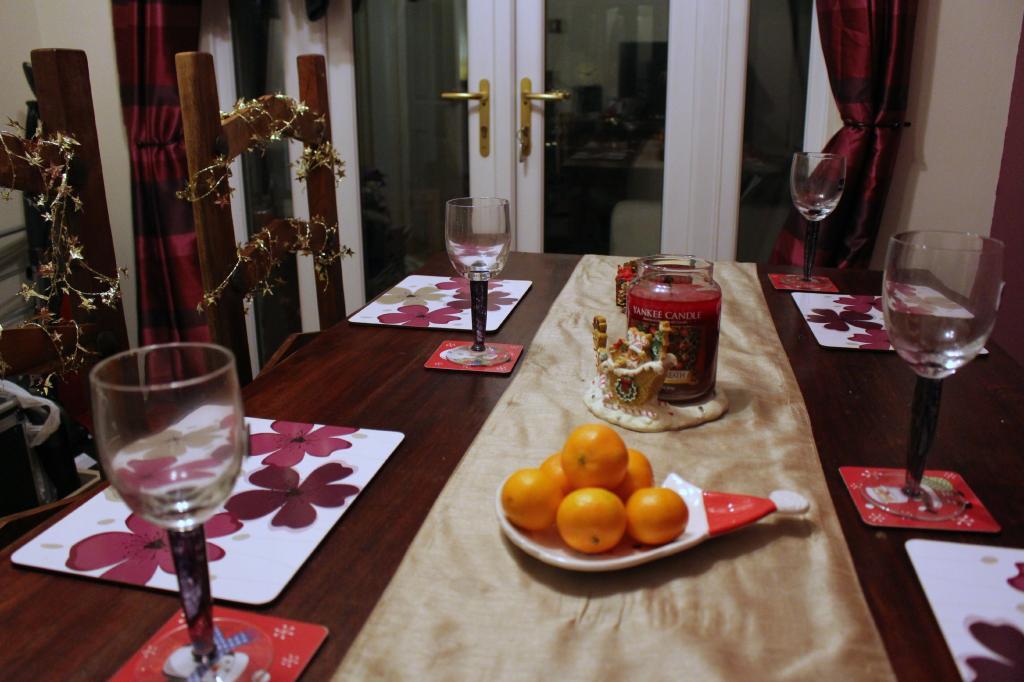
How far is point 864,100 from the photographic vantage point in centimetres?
233

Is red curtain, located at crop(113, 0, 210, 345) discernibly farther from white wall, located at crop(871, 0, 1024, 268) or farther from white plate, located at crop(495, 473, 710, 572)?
white plate, located at crop(495, 473, 710, 572)

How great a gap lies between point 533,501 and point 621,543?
0.26 ft

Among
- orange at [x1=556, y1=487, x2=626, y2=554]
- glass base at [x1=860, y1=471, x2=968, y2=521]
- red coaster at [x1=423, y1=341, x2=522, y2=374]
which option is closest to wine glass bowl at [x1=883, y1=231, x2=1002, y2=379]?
glass base at [x1=860, y1=471, x2=968, y2=521]

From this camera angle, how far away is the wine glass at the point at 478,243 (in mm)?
1151

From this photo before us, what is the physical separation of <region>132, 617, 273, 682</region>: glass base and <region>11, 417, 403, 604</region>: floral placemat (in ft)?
0.14

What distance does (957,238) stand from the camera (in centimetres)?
83

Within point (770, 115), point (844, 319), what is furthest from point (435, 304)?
point (770, 115)

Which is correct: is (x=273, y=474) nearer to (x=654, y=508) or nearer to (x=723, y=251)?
(x=654, y=508)

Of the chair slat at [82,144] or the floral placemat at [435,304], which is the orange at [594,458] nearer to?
the floral placemat at [435,304]

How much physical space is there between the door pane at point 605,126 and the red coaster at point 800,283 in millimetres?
1235

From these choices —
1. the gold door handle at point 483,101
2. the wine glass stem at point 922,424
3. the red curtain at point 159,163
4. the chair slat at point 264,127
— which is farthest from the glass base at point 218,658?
the gold door handle at point 483,101

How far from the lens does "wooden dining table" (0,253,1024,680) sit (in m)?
0.62

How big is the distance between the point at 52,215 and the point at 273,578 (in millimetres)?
807

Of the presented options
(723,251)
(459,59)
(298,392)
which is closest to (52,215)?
(298,392)
